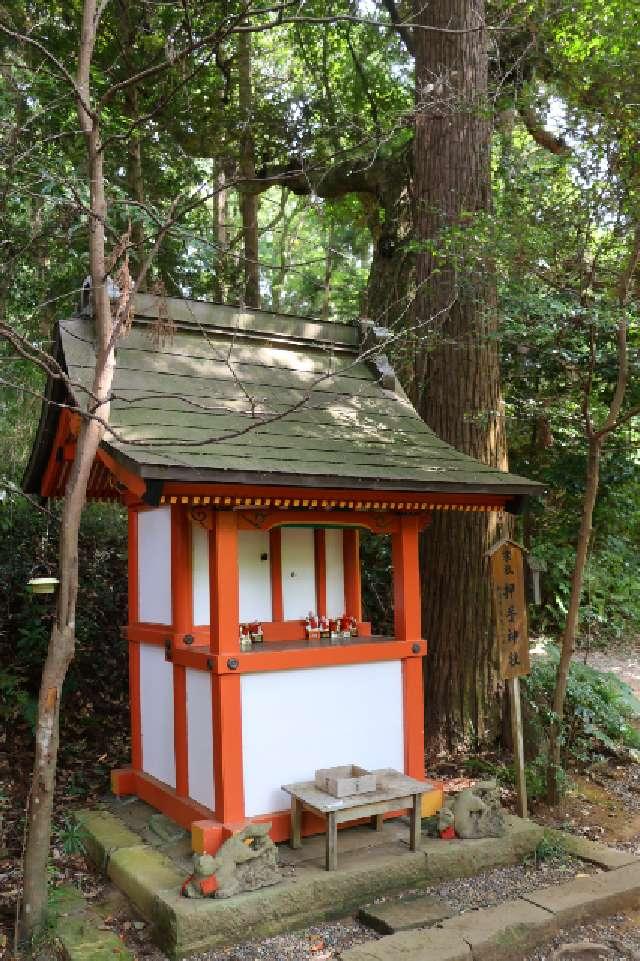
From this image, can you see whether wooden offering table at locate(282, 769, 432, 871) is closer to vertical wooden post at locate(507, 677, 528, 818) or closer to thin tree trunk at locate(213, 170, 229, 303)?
vertical wooden post at locate(507, 677, 528, 818)

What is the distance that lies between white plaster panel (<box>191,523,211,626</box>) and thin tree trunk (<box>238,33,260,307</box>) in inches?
225

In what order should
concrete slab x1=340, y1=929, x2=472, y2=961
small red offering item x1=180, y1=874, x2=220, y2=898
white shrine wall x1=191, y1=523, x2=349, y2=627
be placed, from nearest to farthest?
concrete slab x1=340, y1=929, x2=472, y2=961 < small red offering item x1=180, y1=874, x2=220, y2=898 < white shrine wall x1=191, y1=523, x2=349, y2=627

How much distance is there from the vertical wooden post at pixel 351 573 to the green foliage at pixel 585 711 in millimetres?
2097

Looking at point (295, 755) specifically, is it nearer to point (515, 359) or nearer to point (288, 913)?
point (288, 913)

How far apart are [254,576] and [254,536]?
0.35 meters

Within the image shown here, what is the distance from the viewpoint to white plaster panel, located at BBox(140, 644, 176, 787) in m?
6.05

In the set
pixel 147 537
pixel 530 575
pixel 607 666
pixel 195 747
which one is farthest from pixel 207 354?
pixel 607 666

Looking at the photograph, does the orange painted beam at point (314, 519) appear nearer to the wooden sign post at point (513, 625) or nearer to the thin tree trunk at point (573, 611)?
the wooden sign post at point (513, 625)

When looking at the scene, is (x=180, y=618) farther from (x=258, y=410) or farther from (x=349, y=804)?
(x=349, y=804)

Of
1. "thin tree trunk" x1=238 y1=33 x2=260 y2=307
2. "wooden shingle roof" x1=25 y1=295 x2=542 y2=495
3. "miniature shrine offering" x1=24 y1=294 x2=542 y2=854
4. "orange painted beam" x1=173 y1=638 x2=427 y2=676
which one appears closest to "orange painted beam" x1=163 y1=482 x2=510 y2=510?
"miniature shrine offering" x1=24 y1=294 x2=542 y2=854

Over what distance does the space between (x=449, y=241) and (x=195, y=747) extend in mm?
4818

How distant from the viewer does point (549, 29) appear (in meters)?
8.16

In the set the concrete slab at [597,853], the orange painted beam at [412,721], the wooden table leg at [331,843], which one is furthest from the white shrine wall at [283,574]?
the concrete slab at [597,853]

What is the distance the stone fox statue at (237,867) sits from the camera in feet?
14.9
